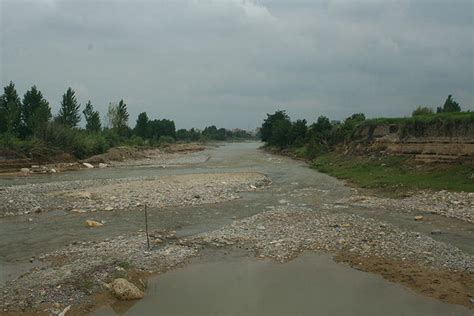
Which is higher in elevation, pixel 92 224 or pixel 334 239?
pixel 92 224

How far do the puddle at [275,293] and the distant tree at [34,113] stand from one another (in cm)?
4741

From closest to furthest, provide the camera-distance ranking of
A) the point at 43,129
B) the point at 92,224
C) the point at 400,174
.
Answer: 1. the point at 92,224
2. the point at 400,174
3. the point at 43,129

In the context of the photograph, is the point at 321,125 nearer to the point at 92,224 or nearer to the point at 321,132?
the point at 321,132


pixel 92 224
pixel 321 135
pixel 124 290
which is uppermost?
pixel 321 135

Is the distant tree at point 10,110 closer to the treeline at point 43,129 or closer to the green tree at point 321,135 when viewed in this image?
the treeline at point 43,129

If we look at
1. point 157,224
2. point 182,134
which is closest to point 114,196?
point 157,224

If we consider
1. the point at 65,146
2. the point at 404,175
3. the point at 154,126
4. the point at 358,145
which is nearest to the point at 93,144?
the point at 65,146

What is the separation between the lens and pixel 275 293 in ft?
31.0

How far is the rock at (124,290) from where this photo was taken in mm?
9078

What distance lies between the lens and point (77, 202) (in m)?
20.5

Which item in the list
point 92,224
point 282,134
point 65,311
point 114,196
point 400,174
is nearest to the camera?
point 65,311

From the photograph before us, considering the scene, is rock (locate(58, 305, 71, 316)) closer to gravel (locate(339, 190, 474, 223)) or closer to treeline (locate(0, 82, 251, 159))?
gravel (locate(339, 190, 474, 223))

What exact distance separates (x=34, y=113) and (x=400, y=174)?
47.5 m

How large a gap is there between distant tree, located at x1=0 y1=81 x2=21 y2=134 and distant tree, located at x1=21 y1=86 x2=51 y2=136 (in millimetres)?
1473
